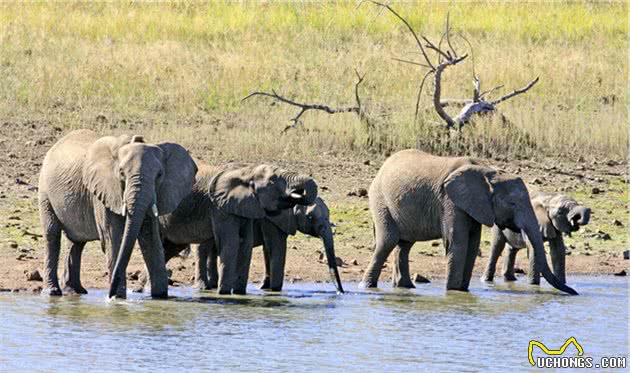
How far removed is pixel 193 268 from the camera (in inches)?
639

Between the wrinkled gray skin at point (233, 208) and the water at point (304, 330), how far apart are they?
36 centimetres

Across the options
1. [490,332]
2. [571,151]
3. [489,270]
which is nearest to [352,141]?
[571,151]

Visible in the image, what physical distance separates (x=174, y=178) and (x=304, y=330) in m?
1.90

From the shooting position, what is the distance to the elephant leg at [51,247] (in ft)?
46.5

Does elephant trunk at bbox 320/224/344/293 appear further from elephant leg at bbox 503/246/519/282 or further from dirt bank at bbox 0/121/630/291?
elephant leg at bbox 503/246/519/282

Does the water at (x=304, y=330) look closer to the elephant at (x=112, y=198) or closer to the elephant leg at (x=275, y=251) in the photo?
the elephant leg at (x=275, y=251)

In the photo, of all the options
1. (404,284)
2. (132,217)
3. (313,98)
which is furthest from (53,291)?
(313,98)

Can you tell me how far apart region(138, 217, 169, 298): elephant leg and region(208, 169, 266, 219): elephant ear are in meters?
0.87

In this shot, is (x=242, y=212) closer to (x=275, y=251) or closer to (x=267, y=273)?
(x=275, y=251)

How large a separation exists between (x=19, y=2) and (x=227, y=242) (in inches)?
597

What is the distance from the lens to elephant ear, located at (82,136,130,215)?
13250 millimetres

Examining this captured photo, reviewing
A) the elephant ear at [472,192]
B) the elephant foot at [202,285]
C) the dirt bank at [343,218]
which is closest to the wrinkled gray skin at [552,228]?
the dirt bank at [343,218]

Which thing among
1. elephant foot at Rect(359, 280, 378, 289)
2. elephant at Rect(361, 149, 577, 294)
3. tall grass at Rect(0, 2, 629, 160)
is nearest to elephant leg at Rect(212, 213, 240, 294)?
elephant foot at Rect(359, 280, 378, 289)

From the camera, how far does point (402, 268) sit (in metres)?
15.7
